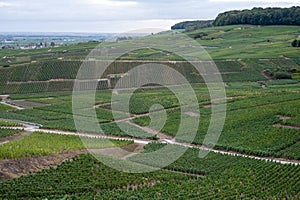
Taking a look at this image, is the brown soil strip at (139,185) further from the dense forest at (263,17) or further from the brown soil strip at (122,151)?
the dense forest at (263,17)

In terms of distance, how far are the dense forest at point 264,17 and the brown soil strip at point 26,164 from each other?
145174 mm

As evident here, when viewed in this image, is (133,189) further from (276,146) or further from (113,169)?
(276,146)

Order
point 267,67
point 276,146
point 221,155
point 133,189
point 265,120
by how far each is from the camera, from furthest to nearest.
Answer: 1. point 267,67
2. point 265,120
3. point 276,146
4. point 221,155
5. point 133,189

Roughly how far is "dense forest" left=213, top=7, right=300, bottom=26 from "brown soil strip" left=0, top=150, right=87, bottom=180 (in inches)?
5715

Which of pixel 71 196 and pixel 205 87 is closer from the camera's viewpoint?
pixel 71 196

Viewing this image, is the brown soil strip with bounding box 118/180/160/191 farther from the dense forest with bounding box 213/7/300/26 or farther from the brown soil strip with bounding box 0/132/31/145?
the dense forest with bounding box 213/7/300/26

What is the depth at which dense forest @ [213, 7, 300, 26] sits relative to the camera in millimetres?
157500

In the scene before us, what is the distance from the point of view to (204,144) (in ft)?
128

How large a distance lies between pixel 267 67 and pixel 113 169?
70005 millimetres

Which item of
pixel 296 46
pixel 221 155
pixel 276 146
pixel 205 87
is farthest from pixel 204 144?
pixel 296 46

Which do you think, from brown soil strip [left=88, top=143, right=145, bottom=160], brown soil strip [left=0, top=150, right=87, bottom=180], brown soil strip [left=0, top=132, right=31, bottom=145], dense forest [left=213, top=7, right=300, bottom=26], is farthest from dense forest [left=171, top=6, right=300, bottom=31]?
brown soil strip [left=0, top=150, right=87, bottom=180]

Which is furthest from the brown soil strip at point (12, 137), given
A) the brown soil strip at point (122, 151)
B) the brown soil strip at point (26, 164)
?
the brown soil strip at point (122, 151)

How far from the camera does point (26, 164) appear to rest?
31.1 metres

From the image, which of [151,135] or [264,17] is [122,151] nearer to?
[151,135]
